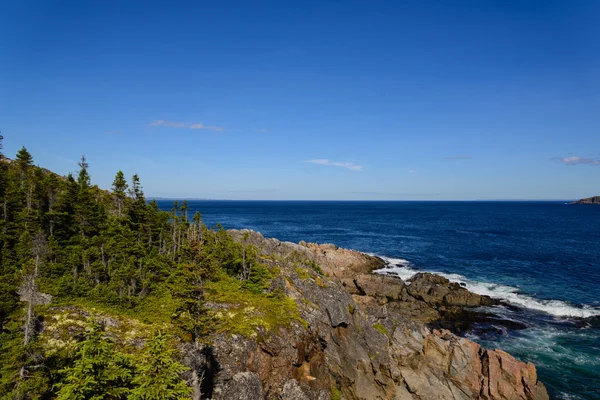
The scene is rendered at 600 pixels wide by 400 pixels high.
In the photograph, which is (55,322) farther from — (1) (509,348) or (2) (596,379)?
(2) (596,379)

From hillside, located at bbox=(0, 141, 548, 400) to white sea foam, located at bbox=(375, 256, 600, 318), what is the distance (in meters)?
29.5

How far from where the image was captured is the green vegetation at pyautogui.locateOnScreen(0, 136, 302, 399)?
45.8 ft

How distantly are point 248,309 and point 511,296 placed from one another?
5718cm

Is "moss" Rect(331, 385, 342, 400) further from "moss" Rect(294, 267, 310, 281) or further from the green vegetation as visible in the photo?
"moss" Rect(294, 267, 310, 281)

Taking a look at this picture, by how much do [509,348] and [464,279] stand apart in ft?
100

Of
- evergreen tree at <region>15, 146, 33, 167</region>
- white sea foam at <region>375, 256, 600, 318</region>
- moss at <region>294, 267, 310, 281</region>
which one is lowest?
white sea foam at <region>375, 256, 600, 318</region>

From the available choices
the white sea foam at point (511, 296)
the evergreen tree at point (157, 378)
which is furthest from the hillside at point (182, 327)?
the white sea foam at point (511, 296)

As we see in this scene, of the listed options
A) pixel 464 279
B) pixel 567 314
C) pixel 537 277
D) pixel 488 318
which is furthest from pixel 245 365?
pixel 537 277

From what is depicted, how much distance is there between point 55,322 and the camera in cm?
2339

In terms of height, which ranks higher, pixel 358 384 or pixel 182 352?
pixel 182 352

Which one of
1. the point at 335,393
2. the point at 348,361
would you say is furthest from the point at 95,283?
the point at 348,361

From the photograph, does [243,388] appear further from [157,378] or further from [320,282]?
[320,282]

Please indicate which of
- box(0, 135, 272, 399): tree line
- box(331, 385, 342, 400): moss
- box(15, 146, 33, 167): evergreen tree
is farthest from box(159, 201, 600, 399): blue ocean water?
box(15, 146, 33, 167): evergreen tree

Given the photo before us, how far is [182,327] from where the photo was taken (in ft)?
79.0
